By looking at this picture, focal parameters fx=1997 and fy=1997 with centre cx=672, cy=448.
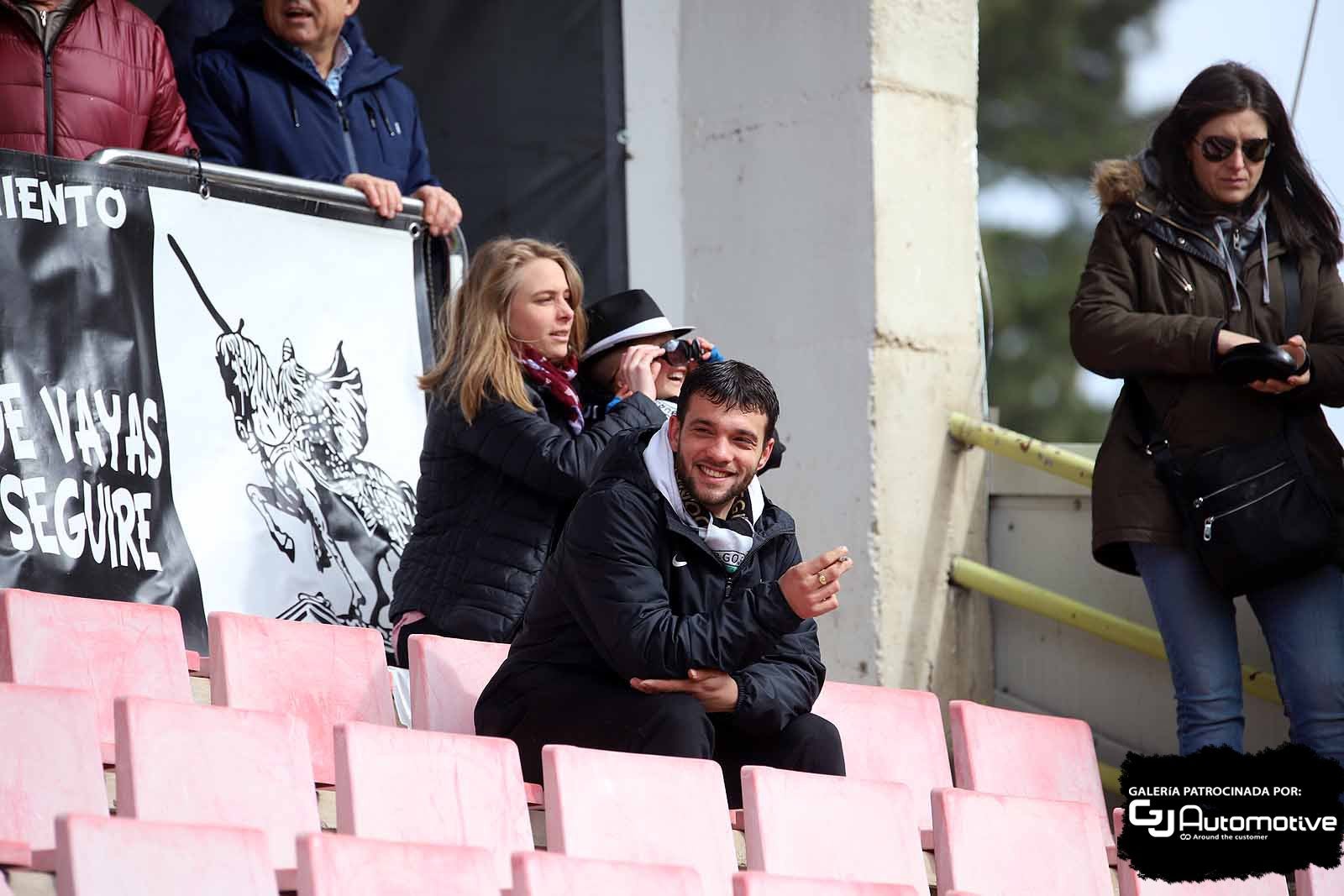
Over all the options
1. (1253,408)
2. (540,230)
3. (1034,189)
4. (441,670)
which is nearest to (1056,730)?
(1253,408)

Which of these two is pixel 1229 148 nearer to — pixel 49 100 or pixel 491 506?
pixel 491 506

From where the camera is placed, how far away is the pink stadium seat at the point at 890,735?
3443 mm

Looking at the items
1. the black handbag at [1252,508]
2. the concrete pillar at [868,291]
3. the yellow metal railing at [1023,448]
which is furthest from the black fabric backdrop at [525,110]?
the black handbag at [1252,508]

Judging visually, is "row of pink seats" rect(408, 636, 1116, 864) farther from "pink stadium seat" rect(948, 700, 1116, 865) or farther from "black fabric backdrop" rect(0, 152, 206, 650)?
"black fabric backdrop" rect(0, 152, 206, 650)

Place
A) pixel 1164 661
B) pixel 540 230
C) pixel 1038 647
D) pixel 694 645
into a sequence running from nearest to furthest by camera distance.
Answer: pixel 694 645, pixel 1164 661, pixel 1038 647, pixel 540 230

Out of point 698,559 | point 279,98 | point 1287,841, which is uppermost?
point 279,98

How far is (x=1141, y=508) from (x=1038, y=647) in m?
1.23

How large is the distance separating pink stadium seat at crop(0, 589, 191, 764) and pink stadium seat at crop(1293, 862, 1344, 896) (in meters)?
1.83

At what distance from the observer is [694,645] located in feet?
9.66

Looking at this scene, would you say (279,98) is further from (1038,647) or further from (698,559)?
(1038,647)

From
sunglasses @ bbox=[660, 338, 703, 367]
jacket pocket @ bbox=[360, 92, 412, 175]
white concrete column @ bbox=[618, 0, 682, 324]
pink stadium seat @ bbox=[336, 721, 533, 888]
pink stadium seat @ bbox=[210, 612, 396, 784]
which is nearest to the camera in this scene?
pink stadium seat @ bbox=[336, 721, 533, 888]

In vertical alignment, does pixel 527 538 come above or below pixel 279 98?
below

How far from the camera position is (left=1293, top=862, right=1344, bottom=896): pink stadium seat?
3.27 metres

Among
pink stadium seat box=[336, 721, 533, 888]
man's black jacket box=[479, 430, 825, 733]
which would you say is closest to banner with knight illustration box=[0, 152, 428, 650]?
man's black jacket box=[479, 430, 825, 733]
